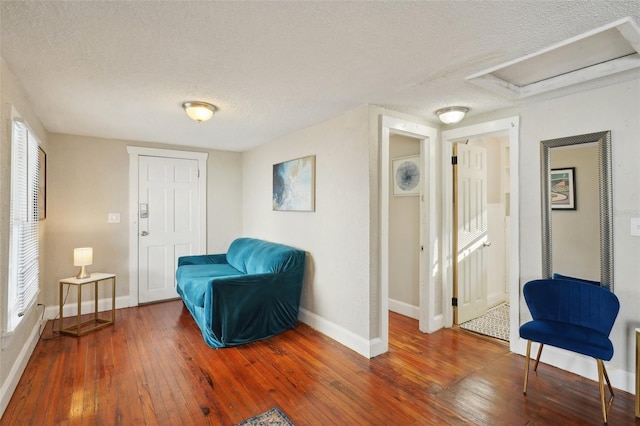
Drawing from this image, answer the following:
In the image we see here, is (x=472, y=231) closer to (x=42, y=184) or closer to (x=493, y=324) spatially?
(x=493, y=324)

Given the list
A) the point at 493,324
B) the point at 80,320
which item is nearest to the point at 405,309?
the point at 493,324

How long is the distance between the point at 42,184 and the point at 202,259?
1.96 metres

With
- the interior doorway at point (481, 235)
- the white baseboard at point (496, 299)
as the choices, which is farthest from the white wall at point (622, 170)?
the white baseboard at point (496, 299)

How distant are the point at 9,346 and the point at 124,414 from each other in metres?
0.98

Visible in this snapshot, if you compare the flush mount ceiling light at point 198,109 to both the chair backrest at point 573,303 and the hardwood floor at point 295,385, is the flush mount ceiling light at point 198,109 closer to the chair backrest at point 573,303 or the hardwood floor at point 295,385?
the hardwood floor at point 295,385

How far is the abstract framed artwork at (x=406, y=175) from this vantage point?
12.6ft

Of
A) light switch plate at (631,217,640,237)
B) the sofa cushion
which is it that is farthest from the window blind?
light switch plate at (631,217,640,237)

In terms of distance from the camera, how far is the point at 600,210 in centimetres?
241

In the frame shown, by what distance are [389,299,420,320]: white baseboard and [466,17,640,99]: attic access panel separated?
2484 millimetres

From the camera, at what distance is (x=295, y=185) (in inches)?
150

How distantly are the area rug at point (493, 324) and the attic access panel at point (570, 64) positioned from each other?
231 centimetres

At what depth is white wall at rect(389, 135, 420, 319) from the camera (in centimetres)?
387

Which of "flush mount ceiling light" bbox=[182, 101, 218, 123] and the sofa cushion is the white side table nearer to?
the sofa cushion

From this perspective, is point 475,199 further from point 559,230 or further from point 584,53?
point 584,53
